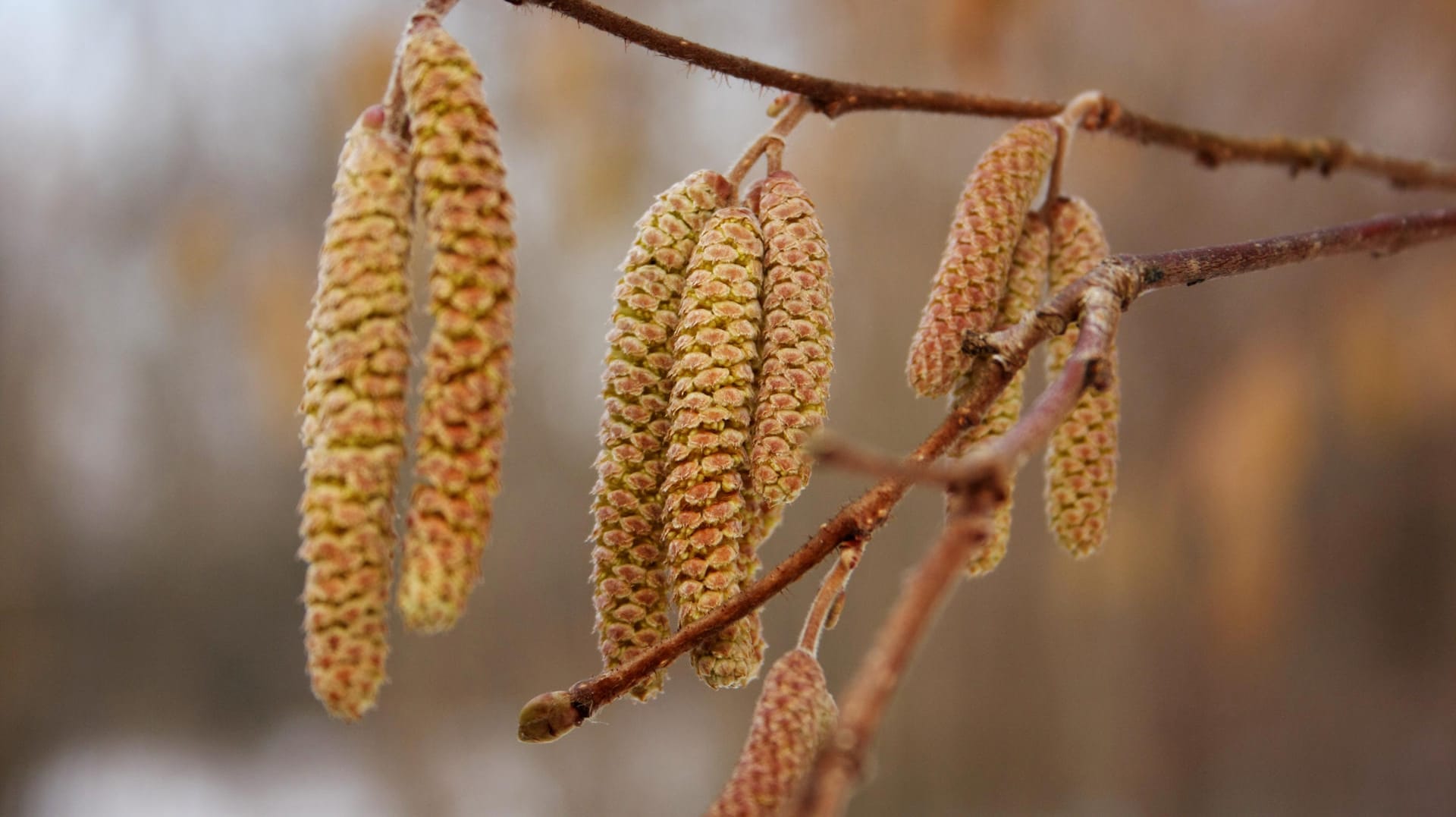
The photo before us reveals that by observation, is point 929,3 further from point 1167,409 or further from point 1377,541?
point 1377,541

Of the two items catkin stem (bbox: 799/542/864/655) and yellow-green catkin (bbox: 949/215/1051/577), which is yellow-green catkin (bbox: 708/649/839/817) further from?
yellow-green catkin (bbox: 949/215/1051/577)

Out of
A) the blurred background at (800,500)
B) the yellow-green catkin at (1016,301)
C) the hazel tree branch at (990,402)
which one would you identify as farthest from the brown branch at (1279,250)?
the blurred background at (800,500)

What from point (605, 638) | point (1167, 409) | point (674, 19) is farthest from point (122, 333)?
point (605, 638)

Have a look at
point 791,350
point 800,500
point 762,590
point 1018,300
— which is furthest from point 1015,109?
point 800,500

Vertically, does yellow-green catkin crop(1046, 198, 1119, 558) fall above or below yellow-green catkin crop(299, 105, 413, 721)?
above

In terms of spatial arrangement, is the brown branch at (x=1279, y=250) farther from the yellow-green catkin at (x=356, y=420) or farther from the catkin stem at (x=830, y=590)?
the yellow-green catkin at (x=356, y=420)

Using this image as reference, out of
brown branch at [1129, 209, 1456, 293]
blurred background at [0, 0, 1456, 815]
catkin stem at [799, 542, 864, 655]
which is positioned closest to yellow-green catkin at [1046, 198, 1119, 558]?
brown branch at [1129, 209, 1456, 293]
